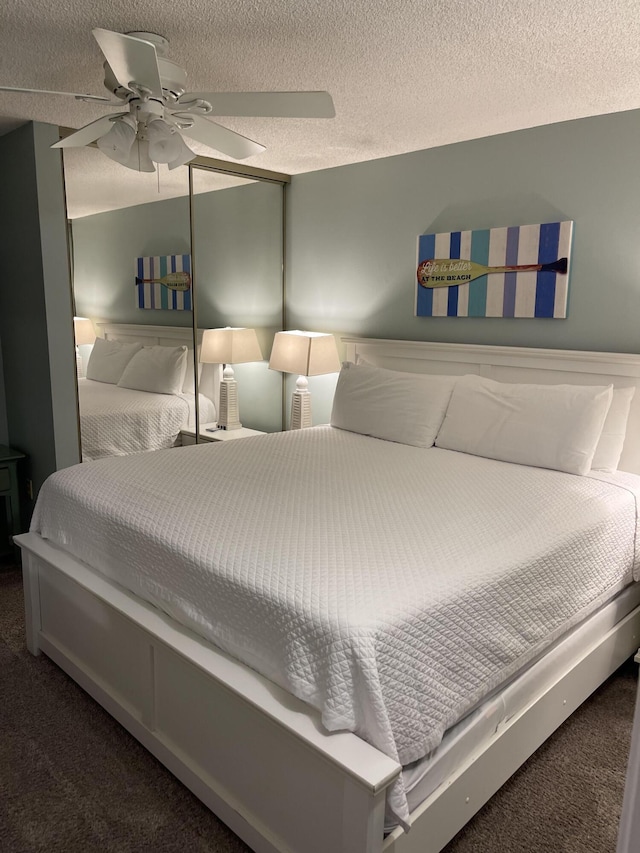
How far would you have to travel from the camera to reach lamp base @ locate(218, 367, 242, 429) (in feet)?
13.1

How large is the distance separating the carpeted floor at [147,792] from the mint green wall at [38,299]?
4.70 ft

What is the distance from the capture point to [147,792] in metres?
1.85

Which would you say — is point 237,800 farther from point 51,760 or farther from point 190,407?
point 190,407

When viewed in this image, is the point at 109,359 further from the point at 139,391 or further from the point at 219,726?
the point at 219,726

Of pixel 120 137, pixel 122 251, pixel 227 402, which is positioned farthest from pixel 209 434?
pixel 120 137

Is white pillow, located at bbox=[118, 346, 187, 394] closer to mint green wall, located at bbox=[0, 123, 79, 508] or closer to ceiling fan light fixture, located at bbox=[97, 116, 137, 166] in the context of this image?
mint green wall, located at bbox=[0, 123, 79, 508]

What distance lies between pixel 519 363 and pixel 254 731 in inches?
86.8

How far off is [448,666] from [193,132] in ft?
6.12

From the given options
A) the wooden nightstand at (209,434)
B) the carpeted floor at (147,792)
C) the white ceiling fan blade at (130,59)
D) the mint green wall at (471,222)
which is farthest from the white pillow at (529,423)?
the white ceiling fan blade at (130,59)

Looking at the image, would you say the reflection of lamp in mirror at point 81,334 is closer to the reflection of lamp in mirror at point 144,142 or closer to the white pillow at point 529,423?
the reflection of lamp in mirror at point 144,142

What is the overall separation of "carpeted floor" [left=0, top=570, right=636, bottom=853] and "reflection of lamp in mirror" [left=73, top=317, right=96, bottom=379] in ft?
5.42

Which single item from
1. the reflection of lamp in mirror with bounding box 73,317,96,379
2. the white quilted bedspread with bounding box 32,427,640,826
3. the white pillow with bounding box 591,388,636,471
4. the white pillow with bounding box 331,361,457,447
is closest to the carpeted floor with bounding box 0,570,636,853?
the white quilted bedspread with bounding box 32,427,640,826

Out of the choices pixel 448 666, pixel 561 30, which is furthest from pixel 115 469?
pixel 561 30

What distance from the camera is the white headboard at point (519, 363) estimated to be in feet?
9.10
